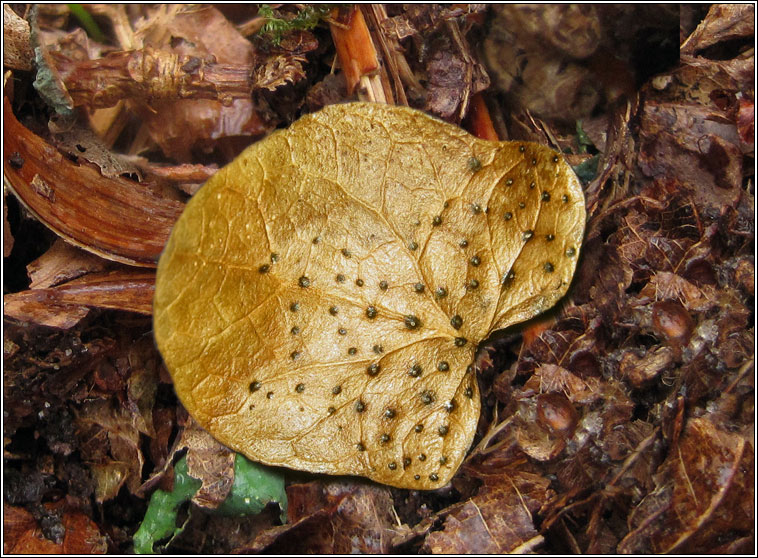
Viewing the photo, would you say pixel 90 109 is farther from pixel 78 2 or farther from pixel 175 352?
pixel 175 352

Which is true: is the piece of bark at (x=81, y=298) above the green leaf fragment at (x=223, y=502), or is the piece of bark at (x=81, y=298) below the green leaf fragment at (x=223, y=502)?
above

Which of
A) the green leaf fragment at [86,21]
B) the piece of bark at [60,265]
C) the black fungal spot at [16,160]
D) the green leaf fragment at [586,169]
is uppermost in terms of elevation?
the green leaf fragment at [86,21]

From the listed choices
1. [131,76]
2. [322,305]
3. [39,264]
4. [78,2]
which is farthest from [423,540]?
[78,2]

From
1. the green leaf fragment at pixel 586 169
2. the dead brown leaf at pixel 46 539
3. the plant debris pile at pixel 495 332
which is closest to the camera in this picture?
the plant debris pile at pixel 495 332

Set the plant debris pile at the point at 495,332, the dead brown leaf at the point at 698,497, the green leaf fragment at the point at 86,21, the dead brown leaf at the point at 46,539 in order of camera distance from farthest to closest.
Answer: the green leaf fragment at the point at 86,21
the dead brown leaf at the point at 46,539
the plant debris pile at the point at 495,332
the dead brown leaf at the point at 698,497

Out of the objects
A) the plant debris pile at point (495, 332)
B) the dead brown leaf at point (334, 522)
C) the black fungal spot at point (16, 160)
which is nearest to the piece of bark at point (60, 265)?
the plant debris pile at point (495, 332)

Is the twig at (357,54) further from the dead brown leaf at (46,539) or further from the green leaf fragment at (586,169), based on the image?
the dead brown leaf at (46,539)

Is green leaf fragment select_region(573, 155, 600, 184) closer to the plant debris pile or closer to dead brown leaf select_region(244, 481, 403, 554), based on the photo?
the plant debris pile

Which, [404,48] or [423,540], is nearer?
[423,540]
